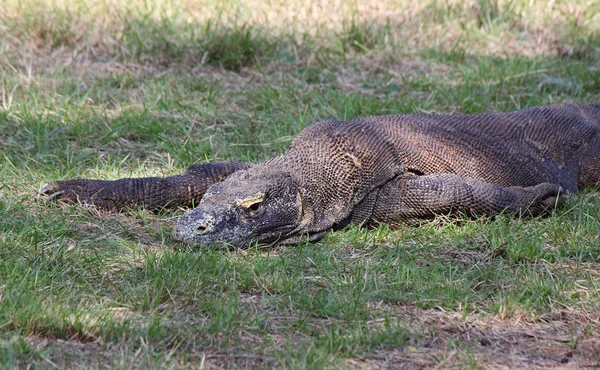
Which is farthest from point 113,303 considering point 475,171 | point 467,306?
point 475,171

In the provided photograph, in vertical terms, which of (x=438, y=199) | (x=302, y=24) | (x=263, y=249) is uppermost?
(x=302, y=24)

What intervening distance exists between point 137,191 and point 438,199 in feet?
5.43

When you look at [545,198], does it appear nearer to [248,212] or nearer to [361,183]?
[361,183]

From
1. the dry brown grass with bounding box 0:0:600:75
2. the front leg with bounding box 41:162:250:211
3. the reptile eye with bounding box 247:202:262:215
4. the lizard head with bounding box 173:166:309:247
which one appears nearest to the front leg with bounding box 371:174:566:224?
the lizard head with bounding box 173:166:309:247

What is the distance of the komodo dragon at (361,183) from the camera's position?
4.36 m

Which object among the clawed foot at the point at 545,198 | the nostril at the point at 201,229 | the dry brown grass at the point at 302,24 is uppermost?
the dry brown grass at the point at 302,24

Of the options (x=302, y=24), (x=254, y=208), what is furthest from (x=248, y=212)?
(x=302, y=24)

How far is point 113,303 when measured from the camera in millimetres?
3475

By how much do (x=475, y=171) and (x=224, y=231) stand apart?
5.54 feet

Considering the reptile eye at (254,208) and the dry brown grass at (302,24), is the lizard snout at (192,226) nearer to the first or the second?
the reptile eye at (254,208)

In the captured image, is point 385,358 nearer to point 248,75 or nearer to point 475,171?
point 475,171

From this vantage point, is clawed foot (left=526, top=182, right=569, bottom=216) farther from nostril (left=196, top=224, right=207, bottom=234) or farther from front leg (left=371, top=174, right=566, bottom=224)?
nostril (left=196, top=224, right=207, bottom=234)

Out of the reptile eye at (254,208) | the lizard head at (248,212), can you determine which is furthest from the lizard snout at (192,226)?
the reptile eye at (254,208)

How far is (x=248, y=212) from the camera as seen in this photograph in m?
4.32
